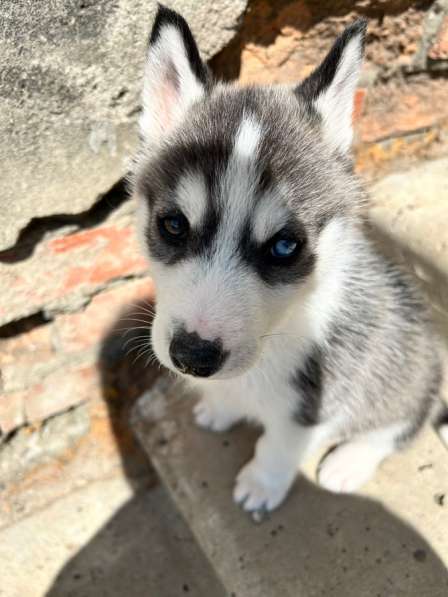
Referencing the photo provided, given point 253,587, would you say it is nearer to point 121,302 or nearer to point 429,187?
point 121,302

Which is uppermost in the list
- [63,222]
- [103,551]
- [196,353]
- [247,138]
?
[247,138]

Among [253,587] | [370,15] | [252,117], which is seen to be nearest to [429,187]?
[370,15]

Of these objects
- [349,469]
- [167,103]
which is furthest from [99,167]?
[349,469]

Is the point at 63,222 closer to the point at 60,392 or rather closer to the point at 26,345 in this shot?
the point at 26,345

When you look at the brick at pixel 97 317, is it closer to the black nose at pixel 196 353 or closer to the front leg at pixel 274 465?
the front leg at pixel 274 465

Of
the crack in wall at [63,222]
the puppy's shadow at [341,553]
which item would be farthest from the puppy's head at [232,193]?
the puppy's shadow at [341,553]

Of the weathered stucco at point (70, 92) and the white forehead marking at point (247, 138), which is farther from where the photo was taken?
the weathered stucco at point (70, 92)

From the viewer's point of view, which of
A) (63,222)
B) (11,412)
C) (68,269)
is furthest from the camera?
(11,412)
